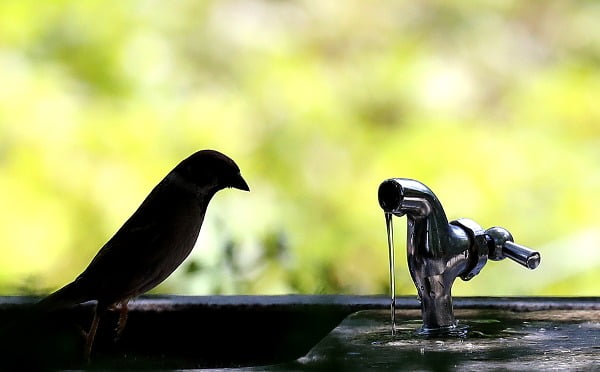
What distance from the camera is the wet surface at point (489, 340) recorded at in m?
1.09

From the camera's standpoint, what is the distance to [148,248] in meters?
1.34

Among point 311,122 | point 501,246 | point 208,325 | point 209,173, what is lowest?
point 208,325

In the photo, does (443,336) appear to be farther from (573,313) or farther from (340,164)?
(340,164)

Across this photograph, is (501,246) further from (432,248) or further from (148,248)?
(148,248)

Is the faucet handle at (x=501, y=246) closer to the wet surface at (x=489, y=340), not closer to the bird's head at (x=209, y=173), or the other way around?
the wet surface at (x=489, y=340)

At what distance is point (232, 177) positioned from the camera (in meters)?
1.40

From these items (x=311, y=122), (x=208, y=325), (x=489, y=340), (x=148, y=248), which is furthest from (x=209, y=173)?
(x=311, y=122)

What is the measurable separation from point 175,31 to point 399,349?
2588 millimetres

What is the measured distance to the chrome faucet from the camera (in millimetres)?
1389

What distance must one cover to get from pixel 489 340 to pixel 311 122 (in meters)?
2.24

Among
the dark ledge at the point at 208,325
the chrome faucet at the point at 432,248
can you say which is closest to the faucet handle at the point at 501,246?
the chrome faucet at the point at 432,248

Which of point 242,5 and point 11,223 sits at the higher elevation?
point 242,5

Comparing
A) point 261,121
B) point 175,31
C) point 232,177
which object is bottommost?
point 232,177

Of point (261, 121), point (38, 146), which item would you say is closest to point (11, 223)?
point (38, 146)
